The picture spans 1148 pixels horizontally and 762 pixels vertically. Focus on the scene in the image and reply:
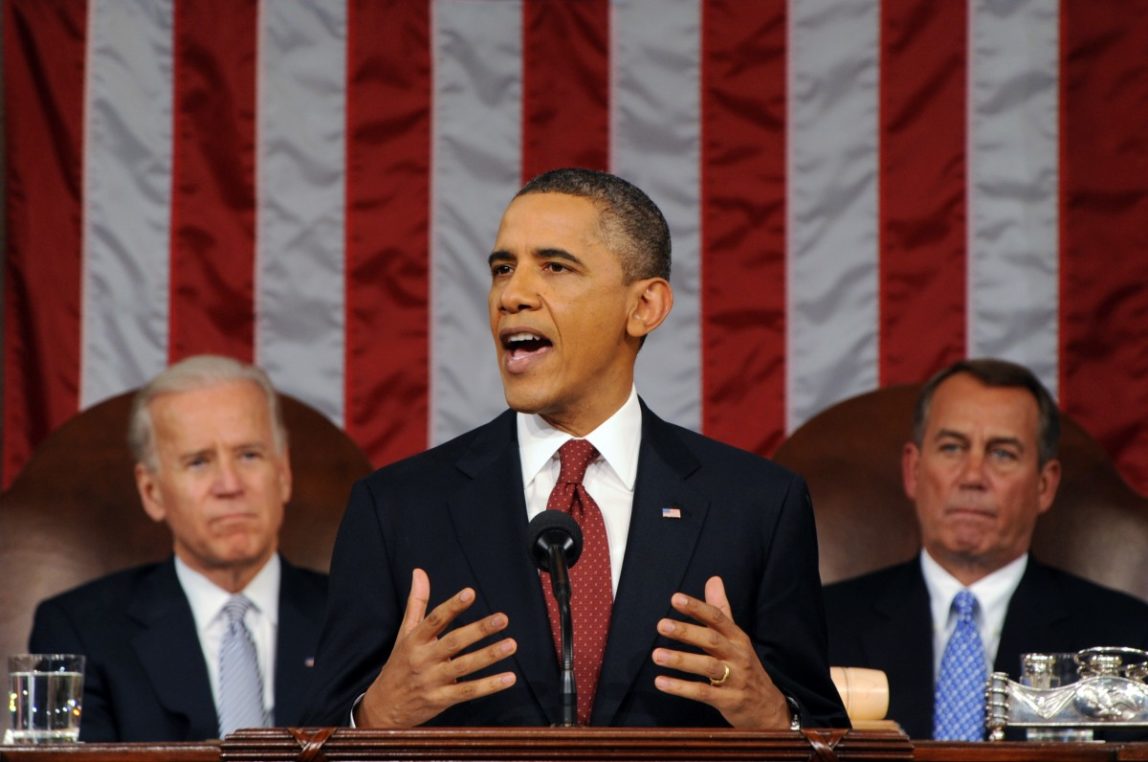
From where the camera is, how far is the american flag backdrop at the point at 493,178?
15.3 feet

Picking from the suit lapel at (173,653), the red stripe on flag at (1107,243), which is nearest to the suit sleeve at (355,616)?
the suit lapel at (173,653)

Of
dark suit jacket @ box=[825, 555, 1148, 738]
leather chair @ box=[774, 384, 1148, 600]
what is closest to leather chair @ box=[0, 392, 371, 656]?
leather chair @ box=[774, 384, 1148, 600]

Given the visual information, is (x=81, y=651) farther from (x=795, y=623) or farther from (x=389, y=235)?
(x=795, y=623)

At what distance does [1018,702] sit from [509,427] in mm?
1056

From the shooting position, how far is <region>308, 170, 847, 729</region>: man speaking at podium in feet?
8.32

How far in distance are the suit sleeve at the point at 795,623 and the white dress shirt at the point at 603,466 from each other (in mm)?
239

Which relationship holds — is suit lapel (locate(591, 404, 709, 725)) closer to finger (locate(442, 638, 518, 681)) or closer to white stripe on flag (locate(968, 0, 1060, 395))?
finger (locate(442, 638, 518, 681))

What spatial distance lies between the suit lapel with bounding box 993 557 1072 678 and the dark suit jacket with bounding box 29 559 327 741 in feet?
5.25

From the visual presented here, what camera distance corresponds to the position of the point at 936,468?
426cm

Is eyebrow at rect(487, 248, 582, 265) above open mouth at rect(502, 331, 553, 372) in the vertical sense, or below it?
above

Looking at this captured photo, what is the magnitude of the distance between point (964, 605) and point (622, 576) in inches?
67.0

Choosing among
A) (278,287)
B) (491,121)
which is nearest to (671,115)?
(491,121)

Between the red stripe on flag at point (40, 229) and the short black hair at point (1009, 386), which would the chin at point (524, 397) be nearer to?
the short black hair at point (1009, 386)

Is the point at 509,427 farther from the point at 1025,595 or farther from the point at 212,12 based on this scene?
the point at 212,12
